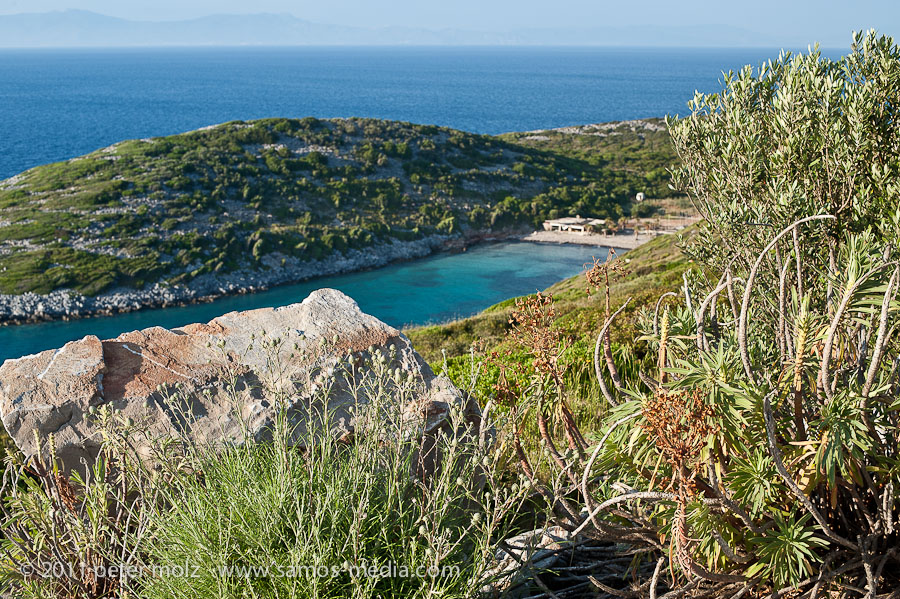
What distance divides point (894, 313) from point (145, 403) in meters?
4.39

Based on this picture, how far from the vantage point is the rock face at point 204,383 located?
440 cm

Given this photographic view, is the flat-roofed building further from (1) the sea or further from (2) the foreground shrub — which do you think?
(2) the foreground shrub

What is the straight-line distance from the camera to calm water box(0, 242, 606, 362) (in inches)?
1141

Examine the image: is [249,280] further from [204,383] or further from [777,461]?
[777,461]

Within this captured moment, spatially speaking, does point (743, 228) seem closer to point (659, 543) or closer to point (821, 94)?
point (821, 94)

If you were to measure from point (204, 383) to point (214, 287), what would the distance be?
3068 cm

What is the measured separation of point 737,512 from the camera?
2818mm

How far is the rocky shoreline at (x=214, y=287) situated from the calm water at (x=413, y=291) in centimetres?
56

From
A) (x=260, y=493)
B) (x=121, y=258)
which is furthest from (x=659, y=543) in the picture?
(x=121, y=258)

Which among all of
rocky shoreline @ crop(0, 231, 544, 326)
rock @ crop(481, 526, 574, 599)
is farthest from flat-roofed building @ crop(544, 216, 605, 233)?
rock @ crop(481, 526, 574, 599)

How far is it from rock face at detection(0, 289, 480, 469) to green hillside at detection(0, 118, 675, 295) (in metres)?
Answer: 30.2

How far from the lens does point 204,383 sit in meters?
4.80

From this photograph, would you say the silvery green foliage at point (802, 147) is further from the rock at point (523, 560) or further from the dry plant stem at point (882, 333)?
the rock at point (523, 560)

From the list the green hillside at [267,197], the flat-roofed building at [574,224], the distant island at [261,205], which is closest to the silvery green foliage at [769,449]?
the distant island at [261,205]
